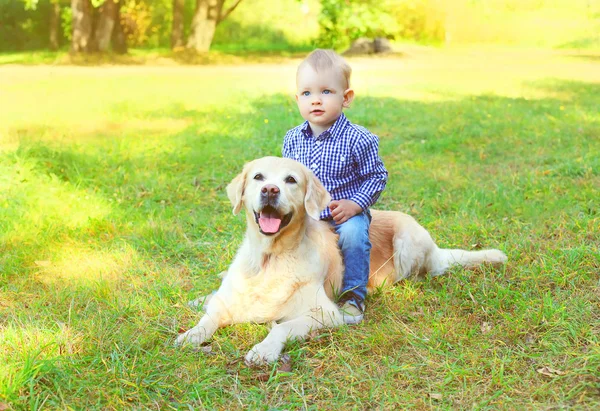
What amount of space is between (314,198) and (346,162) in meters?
0.58

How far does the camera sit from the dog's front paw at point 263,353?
2.91m

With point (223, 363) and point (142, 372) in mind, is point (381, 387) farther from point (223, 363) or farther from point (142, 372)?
point (142, 372)

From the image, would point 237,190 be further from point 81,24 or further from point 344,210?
point 81,24

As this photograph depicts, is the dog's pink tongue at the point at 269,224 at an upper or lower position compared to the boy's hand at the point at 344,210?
upper

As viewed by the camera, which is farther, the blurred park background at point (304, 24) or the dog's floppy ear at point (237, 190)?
the blurred park background at point (304, 24)

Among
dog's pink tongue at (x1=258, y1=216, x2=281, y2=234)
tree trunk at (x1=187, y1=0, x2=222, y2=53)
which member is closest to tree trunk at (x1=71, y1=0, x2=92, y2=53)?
tree trunk at (x1=187, y1=0, x2=222, y2=53)

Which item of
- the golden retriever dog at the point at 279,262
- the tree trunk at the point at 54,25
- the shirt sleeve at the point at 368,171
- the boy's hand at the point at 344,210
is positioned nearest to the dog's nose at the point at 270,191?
the golden retriever dog at the point at 279,262

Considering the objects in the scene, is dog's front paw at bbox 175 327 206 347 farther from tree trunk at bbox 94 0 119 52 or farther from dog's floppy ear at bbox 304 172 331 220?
tree trunk at bbox 94 0 119 52

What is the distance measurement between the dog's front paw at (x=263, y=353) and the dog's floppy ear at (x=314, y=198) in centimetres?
72

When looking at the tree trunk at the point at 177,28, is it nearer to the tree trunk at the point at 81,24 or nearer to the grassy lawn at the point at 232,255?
the tree trunk at the point at 81,24

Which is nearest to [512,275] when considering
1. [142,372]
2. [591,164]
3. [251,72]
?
[142,372]

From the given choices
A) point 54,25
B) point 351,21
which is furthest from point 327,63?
point 54,25

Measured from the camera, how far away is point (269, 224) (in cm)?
318

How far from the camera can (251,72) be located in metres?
17.0
